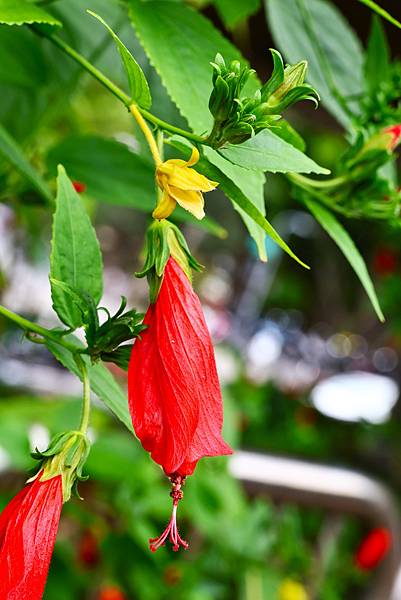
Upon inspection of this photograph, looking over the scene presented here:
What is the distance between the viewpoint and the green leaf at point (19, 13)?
9.9 inches

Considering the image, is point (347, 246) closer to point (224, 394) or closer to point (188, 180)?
point (188, 180)

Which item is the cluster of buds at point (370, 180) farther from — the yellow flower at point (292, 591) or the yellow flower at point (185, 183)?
the yellow flower at point (292, 591)

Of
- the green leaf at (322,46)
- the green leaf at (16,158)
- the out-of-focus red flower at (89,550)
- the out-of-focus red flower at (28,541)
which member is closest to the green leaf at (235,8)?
the green leaf at (322,46)

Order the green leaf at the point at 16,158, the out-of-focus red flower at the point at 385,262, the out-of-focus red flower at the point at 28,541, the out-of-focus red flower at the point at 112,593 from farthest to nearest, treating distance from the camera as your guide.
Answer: the out-of-focus red flower at the point at 385,262, the out-of-focus red flower at the point at 112,593, the green leaf at the point at 16,158, the out-of-focus red flower at the point at 28,541

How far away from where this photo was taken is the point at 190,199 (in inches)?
8.2

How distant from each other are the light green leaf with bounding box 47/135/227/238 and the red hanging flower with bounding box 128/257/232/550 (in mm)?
131

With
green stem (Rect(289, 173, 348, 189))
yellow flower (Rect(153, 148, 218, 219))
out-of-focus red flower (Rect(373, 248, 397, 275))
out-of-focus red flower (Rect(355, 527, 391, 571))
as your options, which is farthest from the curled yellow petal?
out-of-focus red flower (Rect(373, 248, 397, 275))

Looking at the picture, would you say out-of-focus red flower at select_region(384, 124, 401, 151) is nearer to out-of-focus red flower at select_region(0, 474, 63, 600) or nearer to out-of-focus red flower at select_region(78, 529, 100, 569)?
out-of-focus red flower at select_region(0, 474, 63, 600)

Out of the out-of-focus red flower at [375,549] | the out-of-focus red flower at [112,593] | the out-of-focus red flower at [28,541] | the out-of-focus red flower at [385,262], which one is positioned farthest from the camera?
the out-of-focus red flower at [385,262]

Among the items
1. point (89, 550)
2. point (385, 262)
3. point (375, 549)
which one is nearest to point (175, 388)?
point (89, 550)

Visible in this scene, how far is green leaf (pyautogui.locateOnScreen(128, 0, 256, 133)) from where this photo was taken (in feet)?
0.83

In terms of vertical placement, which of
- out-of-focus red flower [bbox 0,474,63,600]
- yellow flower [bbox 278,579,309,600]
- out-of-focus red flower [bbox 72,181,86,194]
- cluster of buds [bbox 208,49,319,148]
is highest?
cluster of buds [bbox 208,49,319,148]

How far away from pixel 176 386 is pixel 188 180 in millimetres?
49

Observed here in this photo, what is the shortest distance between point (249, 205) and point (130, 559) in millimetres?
575
